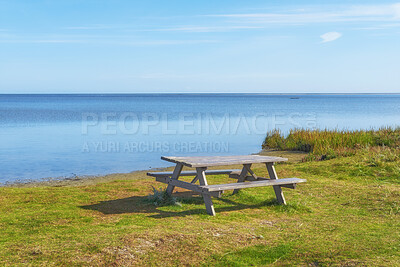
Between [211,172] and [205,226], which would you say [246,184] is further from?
[211,172]

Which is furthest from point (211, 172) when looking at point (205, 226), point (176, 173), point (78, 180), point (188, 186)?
point (78, 180)

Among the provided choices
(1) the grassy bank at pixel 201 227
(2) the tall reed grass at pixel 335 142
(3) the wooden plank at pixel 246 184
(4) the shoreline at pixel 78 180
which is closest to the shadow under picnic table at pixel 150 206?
(1) the grassy bank at pixel 201 227

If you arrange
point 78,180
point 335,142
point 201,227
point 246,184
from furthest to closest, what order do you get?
point 335,142, point 78,180, point 246,184, point 201,227

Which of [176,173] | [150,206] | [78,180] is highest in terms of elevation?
[176,173]

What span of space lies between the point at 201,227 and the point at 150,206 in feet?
6.45

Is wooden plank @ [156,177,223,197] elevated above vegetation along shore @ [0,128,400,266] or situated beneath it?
elevated above

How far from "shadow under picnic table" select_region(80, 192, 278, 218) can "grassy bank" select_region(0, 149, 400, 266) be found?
0.02 m

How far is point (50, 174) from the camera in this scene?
15.4 meters

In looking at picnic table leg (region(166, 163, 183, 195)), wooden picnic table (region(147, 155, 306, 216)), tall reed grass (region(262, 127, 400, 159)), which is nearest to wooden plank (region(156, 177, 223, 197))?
wooden picnic table (region(147, 155, 306, 216))

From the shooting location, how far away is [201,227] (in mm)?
6195

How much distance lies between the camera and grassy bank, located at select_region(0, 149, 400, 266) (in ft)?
A: 16.4

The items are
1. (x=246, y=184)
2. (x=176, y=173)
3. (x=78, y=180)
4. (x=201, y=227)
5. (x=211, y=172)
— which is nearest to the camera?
(x=201, y=227)

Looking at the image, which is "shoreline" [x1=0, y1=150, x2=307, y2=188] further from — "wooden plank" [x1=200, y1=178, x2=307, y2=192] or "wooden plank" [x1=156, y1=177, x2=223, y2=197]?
"wooden plank" [x1=200, y1=178, x2=307, y2=192]

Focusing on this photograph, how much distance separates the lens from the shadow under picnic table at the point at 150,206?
24.1 feet
